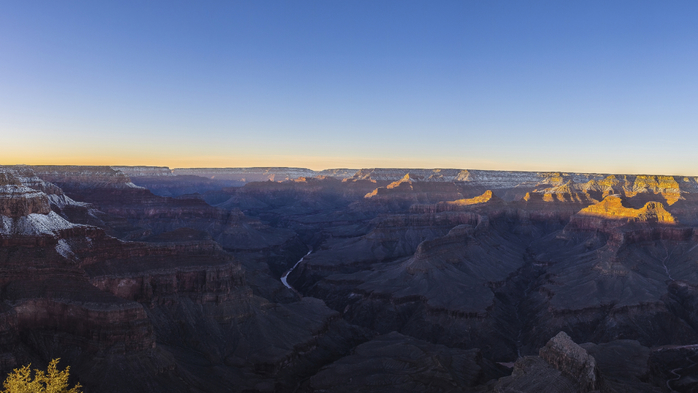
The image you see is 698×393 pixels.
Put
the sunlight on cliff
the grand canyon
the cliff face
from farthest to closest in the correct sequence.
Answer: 1. the sunlight on cliff
2. the grand canyon
3. the cliff face

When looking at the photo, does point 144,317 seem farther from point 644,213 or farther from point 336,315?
point 644,213

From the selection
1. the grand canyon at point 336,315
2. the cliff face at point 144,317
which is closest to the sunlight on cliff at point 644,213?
the grand canyon at point 336,315

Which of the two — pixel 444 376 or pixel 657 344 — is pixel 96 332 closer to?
pixel 444 376

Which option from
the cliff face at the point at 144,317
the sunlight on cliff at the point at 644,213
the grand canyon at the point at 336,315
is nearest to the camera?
the cliff face at the point at 144,317

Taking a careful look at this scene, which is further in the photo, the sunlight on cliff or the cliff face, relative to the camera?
the sunlight on cliff

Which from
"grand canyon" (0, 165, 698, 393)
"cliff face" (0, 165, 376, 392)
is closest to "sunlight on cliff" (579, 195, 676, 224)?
"grand canyon" (0, 165, 698, 393)

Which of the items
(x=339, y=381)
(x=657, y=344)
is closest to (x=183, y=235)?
(x=339, y=381)

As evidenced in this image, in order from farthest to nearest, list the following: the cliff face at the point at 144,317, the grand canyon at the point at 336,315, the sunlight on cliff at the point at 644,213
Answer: the sunlight on cliff at the point at 644,213
the grand canyon at the point at 336,315
the cliff face at the point at 144,317

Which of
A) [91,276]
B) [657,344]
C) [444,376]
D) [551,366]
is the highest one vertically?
[91,276]

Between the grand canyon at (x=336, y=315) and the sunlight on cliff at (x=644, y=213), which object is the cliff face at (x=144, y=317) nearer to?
the grand canyon at (x=336, y=315)

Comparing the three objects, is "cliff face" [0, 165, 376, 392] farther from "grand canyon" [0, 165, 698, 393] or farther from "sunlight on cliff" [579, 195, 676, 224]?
"sunlight on cliff" [579, 195, 676, 224]

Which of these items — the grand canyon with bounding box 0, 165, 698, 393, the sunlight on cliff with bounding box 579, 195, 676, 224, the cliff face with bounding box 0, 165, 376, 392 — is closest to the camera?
the cliff face with bounding box 0, 165, 376, 392
